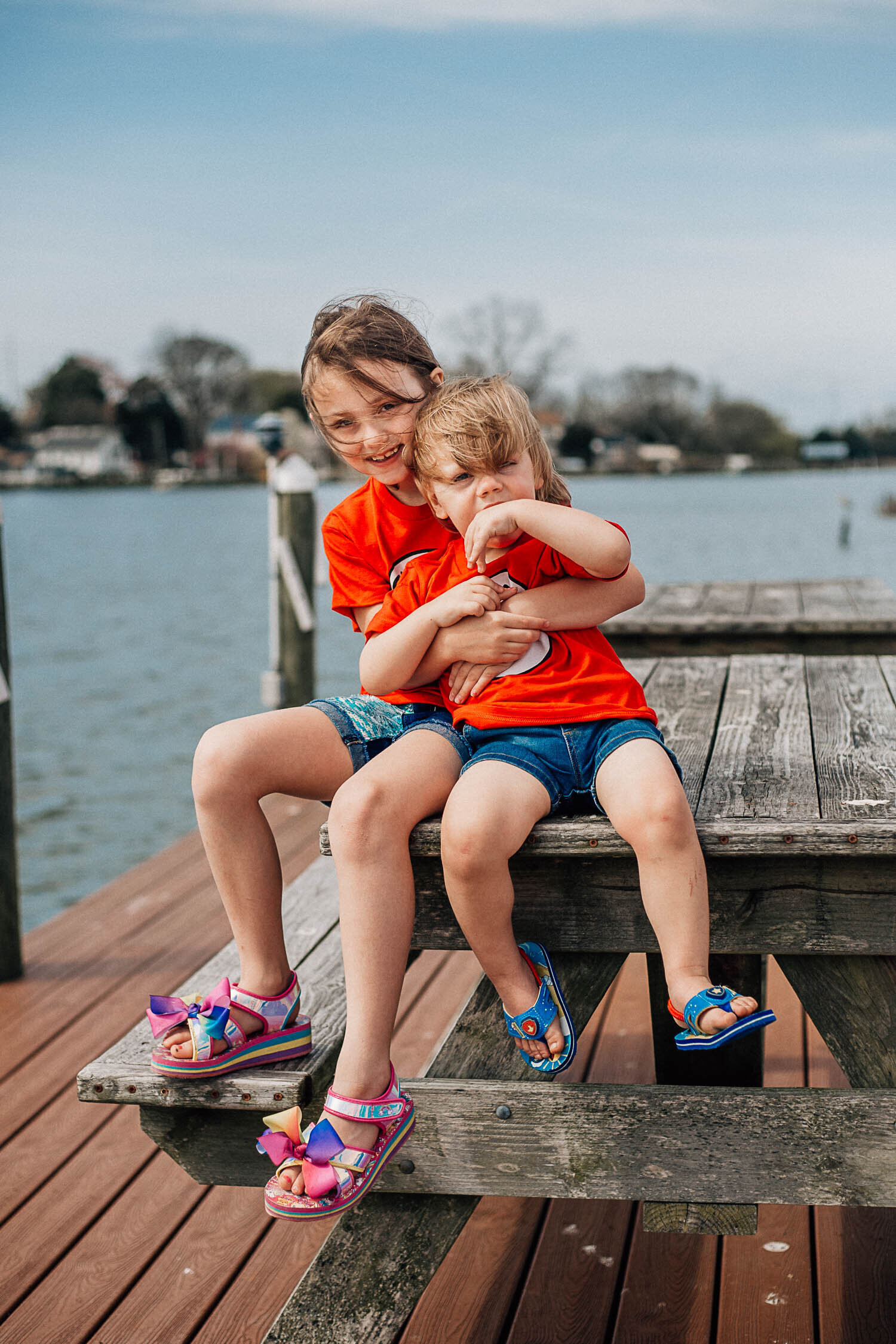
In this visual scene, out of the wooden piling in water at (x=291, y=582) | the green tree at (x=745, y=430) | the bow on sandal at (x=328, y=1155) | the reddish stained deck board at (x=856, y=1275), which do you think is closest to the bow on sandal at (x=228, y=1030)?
the bow on sandal at (x=328, y=1155)

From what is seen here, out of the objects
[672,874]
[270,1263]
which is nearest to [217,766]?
[672,874]

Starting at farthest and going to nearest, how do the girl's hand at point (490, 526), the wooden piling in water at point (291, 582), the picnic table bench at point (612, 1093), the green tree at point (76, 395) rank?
the green tree at point (76, 395) < the wooden piling in water at point (291, 582) < the girl's hand at point (490, 526) < the picnic table bench at point (612, 1093)

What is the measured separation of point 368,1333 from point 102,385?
91.8m

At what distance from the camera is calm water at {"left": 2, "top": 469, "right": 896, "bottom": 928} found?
332 inches

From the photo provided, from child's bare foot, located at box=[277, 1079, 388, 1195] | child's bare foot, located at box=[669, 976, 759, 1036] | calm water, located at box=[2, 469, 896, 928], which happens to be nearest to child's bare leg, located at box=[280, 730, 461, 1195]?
child's bare foot, located at box=[277, 1079, 388, 1195]

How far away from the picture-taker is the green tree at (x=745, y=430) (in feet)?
241

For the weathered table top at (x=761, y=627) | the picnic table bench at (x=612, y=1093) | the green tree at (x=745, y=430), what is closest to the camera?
the picnic table bench at (x=612, y=1093)

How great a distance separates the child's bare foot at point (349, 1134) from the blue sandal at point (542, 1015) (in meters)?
0.19

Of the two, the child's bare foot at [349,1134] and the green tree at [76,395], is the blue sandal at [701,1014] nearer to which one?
the child's bare foot at [349,1134]

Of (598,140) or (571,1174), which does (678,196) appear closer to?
(598,140)

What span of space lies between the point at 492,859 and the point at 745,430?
76.9 metres

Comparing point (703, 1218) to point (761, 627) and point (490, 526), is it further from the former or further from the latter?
point (761, 627)

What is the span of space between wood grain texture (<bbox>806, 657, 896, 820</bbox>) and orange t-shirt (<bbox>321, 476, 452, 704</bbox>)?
71cm

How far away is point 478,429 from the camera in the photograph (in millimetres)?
1730
